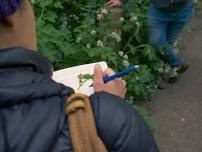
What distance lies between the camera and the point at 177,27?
4410 mm

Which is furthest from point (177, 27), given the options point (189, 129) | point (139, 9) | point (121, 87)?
point (121, 87)

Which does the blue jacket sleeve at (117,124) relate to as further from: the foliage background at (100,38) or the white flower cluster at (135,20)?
the white flower cluster at (135,20)

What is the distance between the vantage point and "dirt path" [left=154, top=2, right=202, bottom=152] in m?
3.79

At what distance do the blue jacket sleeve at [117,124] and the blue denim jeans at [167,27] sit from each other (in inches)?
122

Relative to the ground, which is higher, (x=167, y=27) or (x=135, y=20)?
(x=135, y=20)

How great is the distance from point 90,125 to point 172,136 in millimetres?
2812

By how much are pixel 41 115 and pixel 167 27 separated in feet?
11.4

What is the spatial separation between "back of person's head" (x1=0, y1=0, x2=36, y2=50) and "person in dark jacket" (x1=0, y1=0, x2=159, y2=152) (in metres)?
0.04

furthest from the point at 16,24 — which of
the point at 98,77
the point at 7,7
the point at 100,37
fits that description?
the point at 100,37

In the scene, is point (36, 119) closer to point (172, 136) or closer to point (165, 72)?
point (172, 136)

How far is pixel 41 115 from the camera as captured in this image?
1.13 m

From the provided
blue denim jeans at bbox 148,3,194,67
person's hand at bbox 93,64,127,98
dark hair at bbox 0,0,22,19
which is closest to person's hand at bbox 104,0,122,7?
blue denim jeans at bbox 148,3,194,67

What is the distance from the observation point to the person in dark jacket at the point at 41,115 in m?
1.11

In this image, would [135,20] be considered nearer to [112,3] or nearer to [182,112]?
[112,3]
